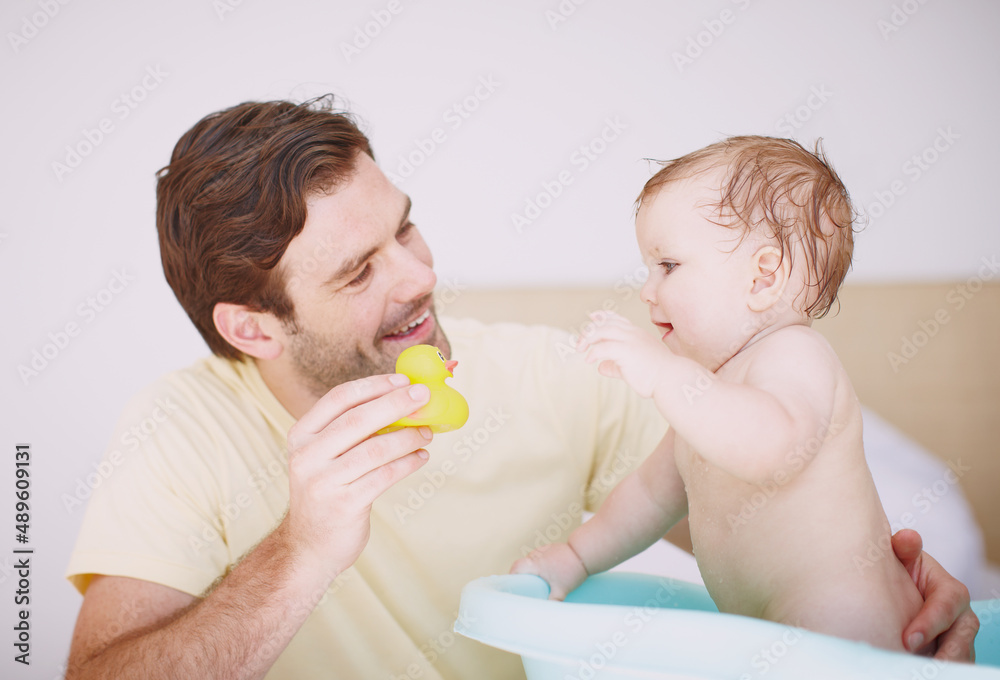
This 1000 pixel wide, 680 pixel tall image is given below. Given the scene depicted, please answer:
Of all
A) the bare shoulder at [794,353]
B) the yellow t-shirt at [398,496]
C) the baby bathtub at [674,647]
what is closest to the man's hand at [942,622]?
the baby bathtub at [674,647]

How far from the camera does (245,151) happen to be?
130cm

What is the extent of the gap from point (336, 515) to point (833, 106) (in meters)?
1.99

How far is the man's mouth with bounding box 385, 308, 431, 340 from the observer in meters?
1.35

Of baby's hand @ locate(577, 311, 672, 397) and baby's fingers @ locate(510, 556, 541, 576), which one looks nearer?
baby's hand @ locate(577, 311, 672, 397)

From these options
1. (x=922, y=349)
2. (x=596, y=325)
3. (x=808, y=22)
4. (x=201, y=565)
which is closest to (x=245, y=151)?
(x=201, y=565)

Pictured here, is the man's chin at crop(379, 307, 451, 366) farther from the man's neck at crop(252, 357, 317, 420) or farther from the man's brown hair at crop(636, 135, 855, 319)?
the man's brown hair at crop(636, 135, 855, 319)

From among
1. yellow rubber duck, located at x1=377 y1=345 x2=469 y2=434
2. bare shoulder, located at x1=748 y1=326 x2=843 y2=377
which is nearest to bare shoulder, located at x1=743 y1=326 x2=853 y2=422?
bare shoulder, located at x1=748 y1=326 x2=843 y2=377

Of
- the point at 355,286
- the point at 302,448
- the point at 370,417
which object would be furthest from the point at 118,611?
the point at 355,286

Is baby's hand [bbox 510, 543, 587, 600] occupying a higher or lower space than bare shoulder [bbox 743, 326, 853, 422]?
lower

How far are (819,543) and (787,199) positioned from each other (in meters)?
0.41

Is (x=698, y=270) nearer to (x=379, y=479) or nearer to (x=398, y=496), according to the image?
(x=379, y=479)

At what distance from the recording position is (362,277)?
4.24ft

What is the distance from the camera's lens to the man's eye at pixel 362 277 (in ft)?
4.22

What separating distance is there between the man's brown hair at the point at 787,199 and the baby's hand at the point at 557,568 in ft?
1.53
